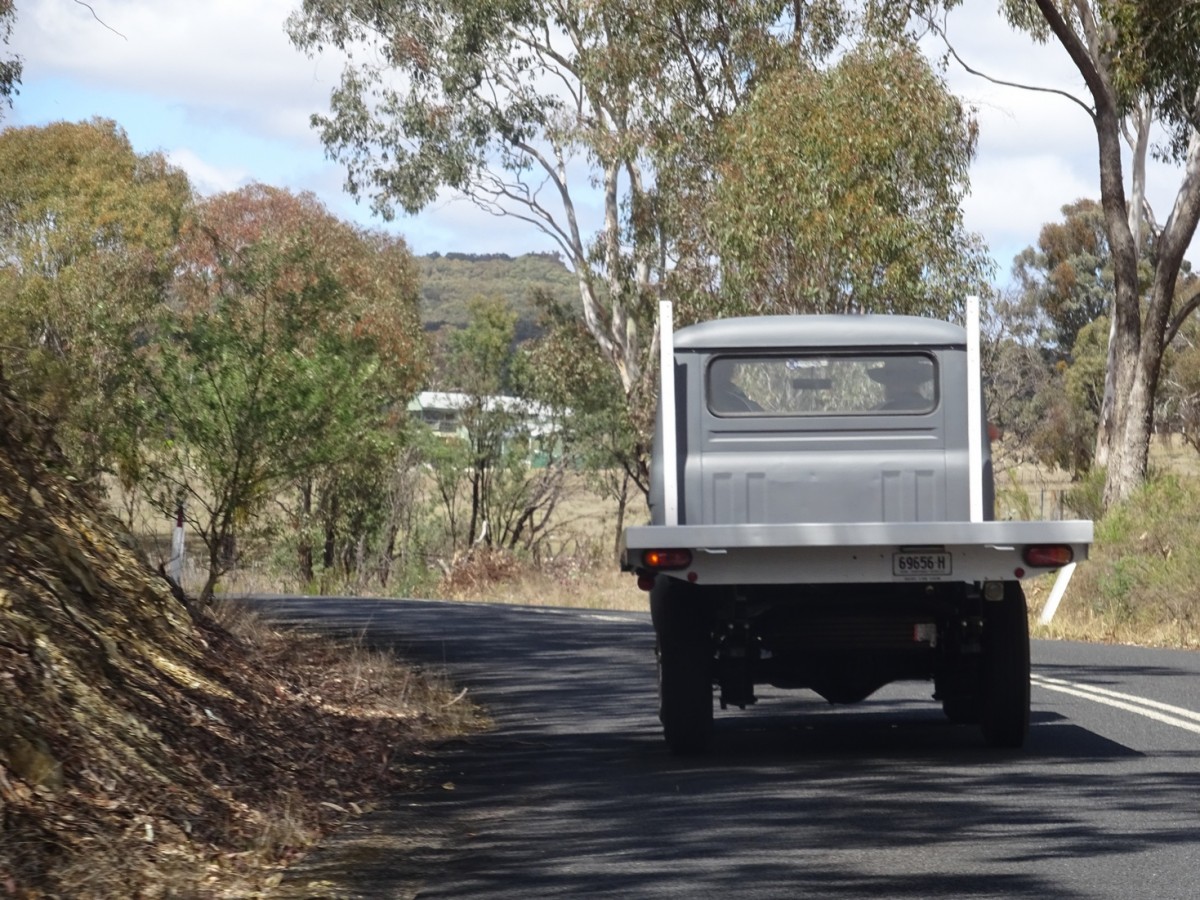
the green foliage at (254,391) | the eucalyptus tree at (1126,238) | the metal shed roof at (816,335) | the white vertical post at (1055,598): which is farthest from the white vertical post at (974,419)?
the eucalyptus tree at (1126,238)

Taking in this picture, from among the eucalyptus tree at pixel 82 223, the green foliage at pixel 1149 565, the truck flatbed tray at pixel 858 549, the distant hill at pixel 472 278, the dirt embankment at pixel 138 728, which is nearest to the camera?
the dirt embankment at pixel 138 728

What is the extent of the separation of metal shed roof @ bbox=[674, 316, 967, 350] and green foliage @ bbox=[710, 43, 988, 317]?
15840 mm

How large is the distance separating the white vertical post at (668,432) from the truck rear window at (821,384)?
0.37 meters

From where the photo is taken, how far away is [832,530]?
812 centimetres

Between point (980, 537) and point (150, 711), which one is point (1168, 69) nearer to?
point (980, 537)

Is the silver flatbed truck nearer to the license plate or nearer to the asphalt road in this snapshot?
the license plate

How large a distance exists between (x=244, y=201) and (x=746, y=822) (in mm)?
50443

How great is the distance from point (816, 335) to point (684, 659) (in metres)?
2.13

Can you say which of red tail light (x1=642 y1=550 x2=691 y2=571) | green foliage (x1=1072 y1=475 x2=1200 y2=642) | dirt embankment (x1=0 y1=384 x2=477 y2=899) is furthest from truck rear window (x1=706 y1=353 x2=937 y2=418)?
green foliage (x1=1072 y1=475 x2=1200 y2=642)

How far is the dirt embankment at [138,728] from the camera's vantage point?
6117 mm

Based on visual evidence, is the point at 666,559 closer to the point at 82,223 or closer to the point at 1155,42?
the point at 1155,42

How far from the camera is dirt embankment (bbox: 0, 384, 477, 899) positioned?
6117 millimetres

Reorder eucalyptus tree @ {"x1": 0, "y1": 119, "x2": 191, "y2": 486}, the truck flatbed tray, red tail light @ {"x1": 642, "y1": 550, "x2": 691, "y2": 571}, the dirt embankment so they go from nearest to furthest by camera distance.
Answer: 1. the dirt embankment
2. the truck flatbed tray
3. red tail light @ {"x1": 642, "y1": 550, "x2": 691, "y2": 571}
4. eucalyptus tree @ {"x1": 0, "y1": 119, "x2": 191, "y2": 486}

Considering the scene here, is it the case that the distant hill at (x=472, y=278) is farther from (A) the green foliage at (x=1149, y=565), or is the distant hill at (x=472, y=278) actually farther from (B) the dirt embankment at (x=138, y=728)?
(B) the dirt embankment at (x=138, y=728)
